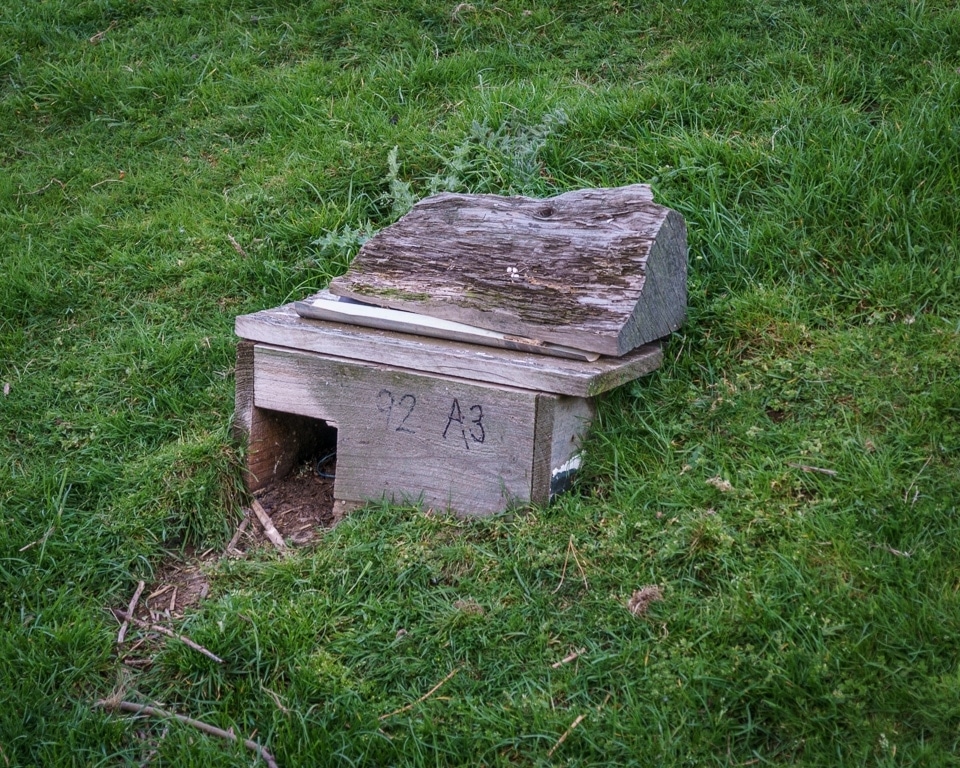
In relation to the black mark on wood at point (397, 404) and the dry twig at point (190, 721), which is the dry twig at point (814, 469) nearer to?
the black mark on wood at point (397, 404)

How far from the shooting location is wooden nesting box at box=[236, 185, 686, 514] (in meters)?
3.42

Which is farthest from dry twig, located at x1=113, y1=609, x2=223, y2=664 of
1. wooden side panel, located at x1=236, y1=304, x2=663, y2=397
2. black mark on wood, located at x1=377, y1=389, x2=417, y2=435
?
wooden side panel, located at x1=236, y1=304, x2=663, y2=397

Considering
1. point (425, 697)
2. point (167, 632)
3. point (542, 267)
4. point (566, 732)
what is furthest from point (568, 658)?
point (542, 267)

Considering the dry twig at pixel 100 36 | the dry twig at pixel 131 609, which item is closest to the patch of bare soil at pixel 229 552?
the dry twig at pixel 131 609

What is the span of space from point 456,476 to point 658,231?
1.16m

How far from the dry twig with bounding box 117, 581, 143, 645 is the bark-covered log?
4.48 ft

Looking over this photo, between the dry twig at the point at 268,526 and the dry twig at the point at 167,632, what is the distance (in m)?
0.53

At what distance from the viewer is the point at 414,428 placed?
11.8 ft

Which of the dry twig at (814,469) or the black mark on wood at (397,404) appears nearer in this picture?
the dry twig at (814,469)

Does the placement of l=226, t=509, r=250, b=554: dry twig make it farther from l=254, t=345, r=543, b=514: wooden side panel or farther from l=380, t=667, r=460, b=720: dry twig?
l=380, t=667, r=460, b=720: dry twig

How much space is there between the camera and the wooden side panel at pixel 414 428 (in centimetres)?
343

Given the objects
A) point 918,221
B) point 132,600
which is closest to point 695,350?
point 918,221

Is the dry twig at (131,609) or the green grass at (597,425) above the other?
the green grass at (597,425)

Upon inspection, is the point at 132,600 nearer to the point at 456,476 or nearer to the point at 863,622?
the point at 456,476
